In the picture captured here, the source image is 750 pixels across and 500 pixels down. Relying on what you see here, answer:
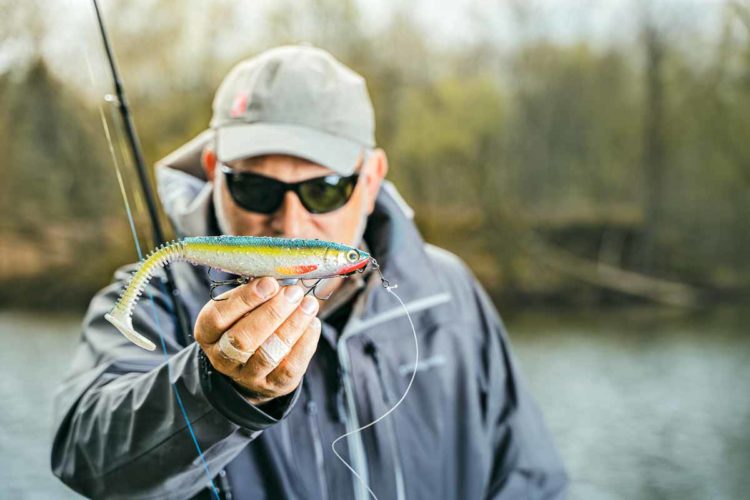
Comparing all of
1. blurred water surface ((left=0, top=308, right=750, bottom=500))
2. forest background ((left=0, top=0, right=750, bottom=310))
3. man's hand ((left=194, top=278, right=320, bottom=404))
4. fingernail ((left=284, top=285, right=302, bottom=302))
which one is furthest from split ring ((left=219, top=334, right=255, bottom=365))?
forest background ((left=0, top=0, right=750, bottom=310))

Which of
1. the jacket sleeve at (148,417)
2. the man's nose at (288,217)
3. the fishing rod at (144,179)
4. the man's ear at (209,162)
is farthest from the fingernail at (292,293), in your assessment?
the man's ear at (209,162)

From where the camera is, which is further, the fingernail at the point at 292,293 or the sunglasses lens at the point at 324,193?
the sunglasses lens at the point at 324,193

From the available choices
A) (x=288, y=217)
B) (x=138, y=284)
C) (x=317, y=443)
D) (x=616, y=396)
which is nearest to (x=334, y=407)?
(x=317, y=443)

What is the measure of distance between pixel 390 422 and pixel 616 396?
9420 millimetres

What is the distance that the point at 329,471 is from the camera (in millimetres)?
1489

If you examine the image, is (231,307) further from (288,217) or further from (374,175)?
(374,175)

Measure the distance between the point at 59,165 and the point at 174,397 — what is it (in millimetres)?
7575

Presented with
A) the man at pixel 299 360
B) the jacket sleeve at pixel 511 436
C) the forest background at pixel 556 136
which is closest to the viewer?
the man at pixel 299 360

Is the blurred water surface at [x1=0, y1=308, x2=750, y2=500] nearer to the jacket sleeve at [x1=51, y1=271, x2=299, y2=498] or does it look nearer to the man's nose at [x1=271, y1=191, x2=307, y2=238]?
the jacket sleeve at [x1=51, y1=271, x2=299, y2=498]

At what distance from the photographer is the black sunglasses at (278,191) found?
1360 millimetres

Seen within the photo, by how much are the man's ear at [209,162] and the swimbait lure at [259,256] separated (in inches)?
35.1

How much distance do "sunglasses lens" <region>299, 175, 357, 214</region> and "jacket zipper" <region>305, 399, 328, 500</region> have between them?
0.38 meters

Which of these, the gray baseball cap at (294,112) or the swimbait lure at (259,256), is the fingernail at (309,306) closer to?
the swimbait lure at (259,256)

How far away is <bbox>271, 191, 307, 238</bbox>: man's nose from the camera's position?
1.36 meters
